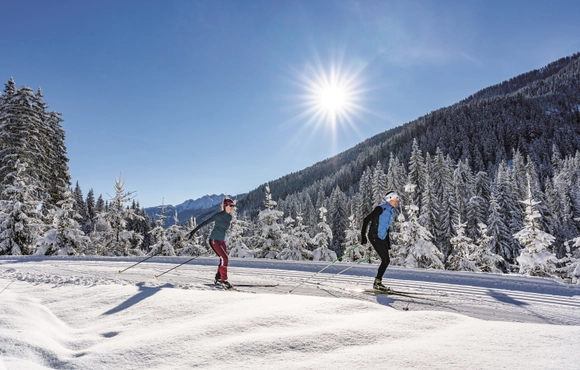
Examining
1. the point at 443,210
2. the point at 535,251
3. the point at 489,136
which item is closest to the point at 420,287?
the point at 535,251

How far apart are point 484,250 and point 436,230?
8917mm

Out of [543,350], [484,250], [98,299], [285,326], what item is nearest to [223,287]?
[98,299]

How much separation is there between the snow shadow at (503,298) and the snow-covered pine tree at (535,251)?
870 centimetres

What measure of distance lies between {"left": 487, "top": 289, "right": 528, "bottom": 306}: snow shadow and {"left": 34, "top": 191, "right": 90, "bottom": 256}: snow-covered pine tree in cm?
2346

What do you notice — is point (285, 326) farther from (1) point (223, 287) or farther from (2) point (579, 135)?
(2) point (579, 135)

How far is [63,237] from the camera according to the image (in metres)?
21.0

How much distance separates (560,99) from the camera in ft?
564

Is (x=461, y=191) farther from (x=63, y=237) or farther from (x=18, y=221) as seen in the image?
(x=18, y=221)

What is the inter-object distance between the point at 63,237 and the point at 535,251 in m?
→ 28.8

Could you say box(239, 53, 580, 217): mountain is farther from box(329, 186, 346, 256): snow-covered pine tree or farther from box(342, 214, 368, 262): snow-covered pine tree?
box(342, 214, 368, 262): snow-covered pine tree

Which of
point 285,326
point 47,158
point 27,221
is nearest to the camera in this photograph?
point 285,326

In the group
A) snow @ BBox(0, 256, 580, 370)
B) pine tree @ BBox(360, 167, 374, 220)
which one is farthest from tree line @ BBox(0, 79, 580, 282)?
pine tree @ BBox(360, 167, 374, 220)

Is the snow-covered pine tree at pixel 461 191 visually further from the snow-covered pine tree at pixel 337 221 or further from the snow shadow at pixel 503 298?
the snow shadow at pixel 503 298

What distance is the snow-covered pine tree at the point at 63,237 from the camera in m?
20.2
